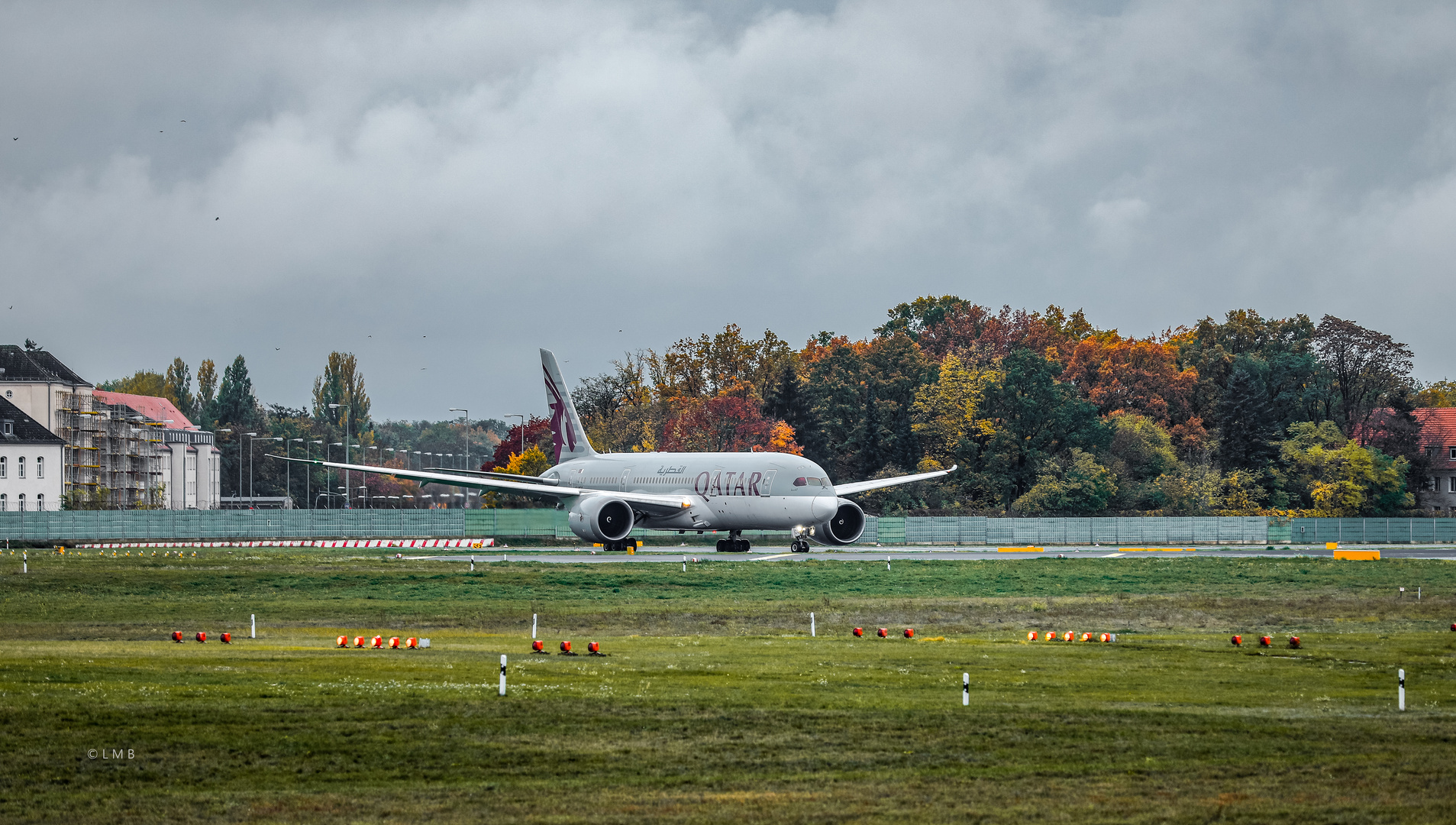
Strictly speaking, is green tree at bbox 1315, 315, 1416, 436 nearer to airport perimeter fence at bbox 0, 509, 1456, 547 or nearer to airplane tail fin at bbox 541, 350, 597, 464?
airport perimeter fence at bbox 0, 509, 1456, 547

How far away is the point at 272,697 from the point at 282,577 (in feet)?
99.6

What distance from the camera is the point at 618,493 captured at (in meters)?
61.3

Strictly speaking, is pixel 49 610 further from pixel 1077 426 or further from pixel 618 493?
pixel 1077 426

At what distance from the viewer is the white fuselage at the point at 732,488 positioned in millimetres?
56844

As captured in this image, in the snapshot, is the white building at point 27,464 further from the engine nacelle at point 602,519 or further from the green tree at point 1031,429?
the engine nacelle at point 602,519

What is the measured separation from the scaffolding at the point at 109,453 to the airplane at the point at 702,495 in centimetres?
7368

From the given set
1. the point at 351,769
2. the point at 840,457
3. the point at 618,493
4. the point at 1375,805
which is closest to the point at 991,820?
the point at 1375,805

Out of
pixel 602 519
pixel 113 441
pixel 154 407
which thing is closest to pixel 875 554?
pixel 602 519

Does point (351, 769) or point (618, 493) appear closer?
point (351, 769)

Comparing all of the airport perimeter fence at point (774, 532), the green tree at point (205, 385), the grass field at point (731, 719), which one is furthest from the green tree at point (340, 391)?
the grass field at point (731, 719)

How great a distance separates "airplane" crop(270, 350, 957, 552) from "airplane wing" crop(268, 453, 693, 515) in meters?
0.04

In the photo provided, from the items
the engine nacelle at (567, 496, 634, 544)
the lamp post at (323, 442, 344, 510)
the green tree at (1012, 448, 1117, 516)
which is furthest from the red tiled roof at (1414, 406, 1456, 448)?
the lamp post at (323, 442, 344, 510)

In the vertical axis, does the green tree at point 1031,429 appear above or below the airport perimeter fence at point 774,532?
above

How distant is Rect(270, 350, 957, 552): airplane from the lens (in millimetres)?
57062
